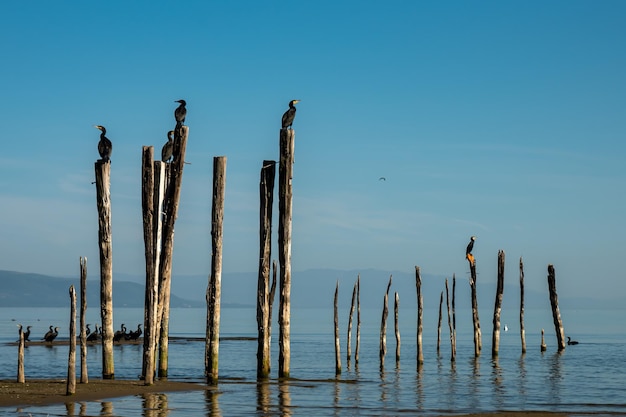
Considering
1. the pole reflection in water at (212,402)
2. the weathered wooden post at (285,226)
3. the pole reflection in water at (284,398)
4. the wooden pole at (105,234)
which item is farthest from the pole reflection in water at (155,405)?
the weathered wooden post at (285,226)

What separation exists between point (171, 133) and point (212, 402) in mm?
7943

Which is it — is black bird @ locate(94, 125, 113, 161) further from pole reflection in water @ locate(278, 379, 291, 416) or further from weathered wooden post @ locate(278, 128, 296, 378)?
pole reflection in water @ locate(278, 379, 291, 416)

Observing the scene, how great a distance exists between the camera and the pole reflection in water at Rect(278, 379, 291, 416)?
20466 millimetres

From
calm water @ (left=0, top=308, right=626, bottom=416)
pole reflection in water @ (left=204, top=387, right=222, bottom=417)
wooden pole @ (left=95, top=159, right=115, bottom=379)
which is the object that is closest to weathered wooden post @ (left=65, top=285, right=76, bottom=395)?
calm water @ (left=0, top=308, right=626, bottom=416)

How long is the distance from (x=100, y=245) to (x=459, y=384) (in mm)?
13005

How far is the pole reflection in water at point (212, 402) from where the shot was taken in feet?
64.8

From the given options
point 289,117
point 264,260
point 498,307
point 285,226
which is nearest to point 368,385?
point 264,260

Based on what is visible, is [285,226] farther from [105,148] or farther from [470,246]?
[470,246]

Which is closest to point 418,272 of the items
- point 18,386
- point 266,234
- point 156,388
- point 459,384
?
point 459,384

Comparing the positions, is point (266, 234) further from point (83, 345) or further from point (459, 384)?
point (459, 384)

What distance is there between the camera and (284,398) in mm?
22625

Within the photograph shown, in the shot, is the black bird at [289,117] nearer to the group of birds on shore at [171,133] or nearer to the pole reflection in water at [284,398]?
the group of birds on shore at [171,133]

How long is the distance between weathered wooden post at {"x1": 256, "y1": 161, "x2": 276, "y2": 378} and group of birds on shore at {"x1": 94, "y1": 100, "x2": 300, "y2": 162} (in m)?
1.38

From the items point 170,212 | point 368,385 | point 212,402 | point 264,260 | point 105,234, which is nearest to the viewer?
point 212,402
